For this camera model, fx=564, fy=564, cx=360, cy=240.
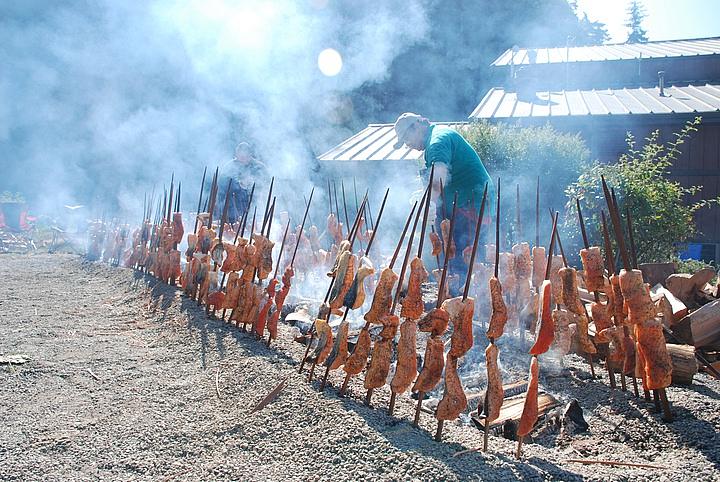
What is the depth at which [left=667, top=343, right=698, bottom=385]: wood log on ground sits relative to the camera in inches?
146

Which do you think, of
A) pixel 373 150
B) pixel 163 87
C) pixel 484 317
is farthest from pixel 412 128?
pixel 163 87

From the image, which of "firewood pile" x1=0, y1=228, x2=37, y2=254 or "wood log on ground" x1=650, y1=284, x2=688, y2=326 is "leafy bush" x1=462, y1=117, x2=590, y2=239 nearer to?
"wood log on ground" x1=650, y1=284, x2=688, y2=326

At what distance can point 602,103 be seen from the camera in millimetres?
11406

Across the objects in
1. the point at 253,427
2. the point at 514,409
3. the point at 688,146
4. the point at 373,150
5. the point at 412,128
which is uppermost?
the point at 688,146

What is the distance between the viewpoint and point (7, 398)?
11.7ft

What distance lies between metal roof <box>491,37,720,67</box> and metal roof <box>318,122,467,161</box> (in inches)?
112

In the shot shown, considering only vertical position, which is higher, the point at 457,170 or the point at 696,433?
the point at 457,170

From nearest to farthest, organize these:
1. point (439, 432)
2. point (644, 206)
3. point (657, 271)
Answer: point (439, 432) < point (657, 271) < point (644, 206)

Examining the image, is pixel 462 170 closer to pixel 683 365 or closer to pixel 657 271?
pixel 657 271

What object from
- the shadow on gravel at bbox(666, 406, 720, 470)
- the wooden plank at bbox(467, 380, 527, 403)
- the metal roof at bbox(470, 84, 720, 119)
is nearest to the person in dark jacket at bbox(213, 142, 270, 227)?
the metal roof at bbox(470, 84, 720, 119)

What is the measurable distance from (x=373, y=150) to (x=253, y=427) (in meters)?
10.5

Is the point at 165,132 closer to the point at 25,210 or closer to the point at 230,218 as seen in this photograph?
the point at 25,210

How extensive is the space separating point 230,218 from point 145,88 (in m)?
12.2

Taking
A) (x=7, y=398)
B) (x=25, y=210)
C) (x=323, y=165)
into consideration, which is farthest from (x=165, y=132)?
(x=7, y=398)
